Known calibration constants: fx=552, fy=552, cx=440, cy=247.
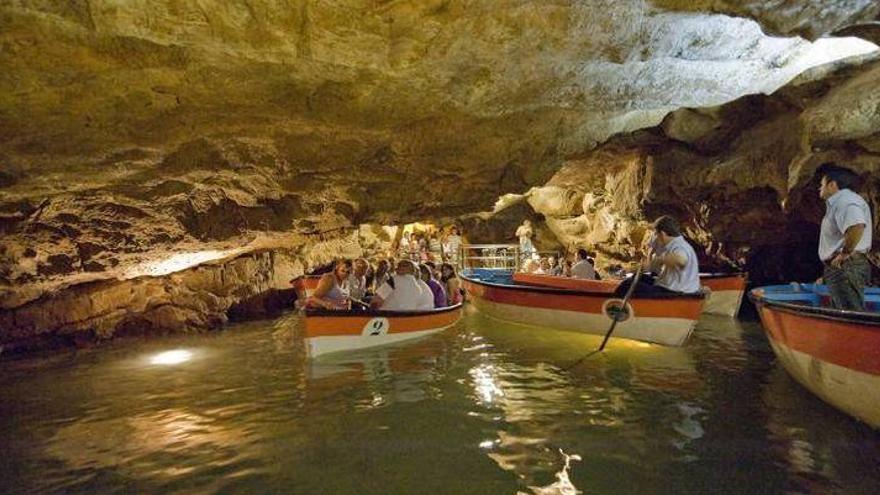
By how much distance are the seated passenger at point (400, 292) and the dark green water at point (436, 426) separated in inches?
40.3

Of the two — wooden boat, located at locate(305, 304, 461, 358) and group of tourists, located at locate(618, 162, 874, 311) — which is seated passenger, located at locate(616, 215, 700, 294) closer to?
group of tourists, located at locate(618, 162, 874, 311)

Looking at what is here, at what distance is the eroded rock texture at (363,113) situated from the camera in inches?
208

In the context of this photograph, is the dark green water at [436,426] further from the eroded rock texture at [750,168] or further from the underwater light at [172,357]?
the eroded rock texture at [750,168]

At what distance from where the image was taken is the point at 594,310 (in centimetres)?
950

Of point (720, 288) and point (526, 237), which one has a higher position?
point (526, 237)

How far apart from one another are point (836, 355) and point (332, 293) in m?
6.98

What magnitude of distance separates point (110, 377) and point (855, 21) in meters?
10.4

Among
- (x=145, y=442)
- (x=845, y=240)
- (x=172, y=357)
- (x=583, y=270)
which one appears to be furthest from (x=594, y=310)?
(x=172, y=357)

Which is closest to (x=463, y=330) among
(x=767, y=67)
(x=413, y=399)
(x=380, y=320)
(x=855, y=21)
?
(x=380, y=320)

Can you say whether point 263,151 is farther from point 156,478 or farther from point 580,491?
point 580,491

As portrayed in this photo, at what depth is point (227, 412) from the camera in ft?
19.2

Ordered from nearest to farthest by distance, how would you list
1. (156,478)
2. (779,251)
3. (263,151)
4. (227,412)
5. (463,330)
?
(156,478), (227,412), (263,151), (463,330), (779,251)

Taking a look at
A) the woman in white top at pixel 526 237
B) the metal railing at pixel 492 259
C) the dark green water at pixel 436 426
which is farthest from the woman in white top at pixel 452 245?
the dark green water at pixel 436 426

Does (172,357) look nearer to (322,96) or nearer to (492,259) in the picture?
(322,96)
